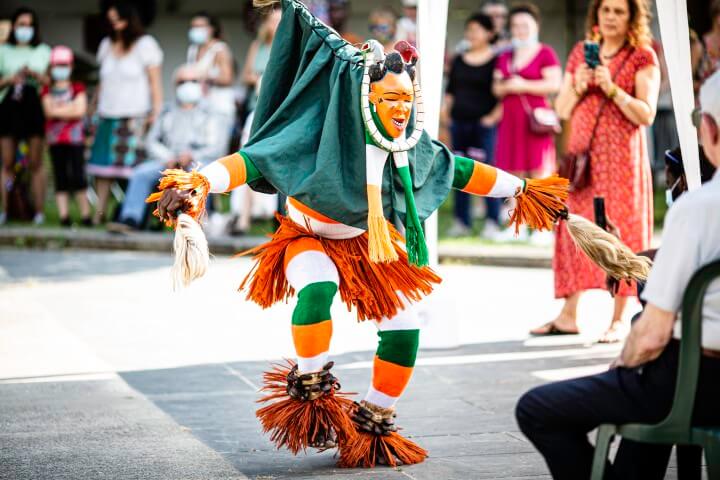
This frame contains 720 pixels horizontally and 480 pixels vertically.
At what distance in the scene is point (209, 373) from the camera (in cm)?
635

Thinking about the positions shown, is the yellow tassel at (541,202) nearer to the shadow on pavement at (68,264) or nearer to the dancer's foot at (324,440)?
the dancer's foot at (324,440)

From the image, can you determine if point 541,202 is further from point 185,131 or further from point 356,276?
point 185,131

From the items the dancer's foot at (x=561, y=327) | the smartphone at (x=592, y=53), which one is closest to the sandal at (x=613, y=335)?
the dancer's foot at (x=561, y=327)

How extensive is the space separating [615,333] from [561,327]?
0.42 m

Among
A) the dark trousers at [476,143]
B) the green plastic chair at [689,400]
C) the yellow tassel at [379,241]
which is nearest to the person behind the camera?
the green plastic chair at [689,400]

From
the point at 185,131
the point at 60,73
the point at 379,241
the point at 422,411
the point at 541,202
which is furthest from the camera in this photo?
the point at 60,73

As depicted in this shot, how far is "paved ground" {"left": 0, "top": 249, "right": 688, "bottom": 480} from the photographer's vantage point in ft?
15.1

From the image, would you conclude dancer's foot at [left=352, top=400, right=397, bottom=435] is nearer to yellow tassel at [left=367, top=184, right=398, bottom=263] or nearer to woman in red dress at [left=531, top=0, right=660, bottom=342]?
yellow tassel at [left=367, top=184, right=398, bottom=263]

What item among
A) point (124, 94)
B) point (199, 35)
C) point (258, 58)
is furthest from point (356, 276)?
point (124, 94)

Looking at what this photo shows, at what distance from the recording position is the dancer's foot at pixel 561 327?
733cm

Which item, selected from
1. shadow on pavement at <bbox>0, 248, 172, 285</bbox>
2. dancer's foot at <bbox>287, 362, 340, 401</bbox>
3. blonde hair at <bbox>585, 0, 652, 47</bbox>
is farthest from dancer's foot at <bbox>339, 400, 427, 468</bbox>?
shadow on pavement at <bbox>0, 248, 172, 285</bbox>

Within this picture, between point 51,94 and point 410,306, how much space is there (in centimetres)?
896

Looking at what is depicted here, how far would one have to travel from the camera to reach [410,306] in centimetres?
468

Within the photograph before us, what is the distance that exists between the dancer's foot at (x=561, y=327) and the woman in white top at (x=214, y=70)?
211 inches
